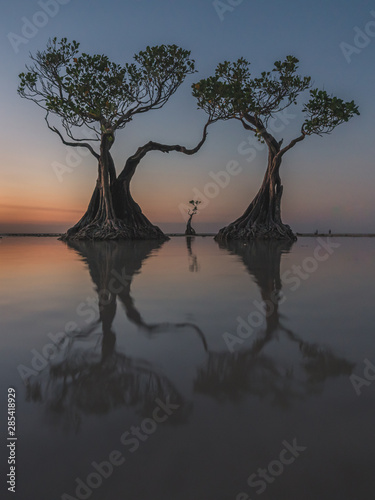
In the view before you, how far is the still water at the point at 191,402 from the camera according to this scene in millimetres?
913

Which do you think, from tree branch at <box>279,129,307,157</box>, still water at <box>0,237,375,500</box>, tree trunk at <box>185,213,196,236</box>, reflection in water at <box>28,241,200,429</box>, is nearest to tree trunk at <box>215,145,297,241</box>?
tree branch at <box>279,129,307,157</box>

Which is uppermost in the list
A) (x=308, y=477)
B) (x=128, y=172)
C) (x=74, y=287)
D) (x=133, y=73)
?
(x=133, y=73)

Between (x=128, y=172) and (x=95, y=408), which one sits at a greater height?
(x=128, y=172)

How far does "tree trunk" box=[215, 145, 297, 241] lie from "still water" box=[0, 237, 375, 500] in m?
17.7

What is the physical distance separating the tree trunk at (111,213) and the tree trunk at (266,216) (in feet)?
16.2

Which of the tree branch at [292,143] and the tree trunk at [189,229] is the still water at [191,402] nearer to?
the tree branch at [292,143]

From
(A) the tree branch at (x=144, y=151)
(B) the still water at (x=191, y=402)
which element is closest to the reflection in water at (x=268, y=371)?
(B) the still water at (x=191, y=402)

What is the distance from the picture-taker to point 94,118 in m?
18.5

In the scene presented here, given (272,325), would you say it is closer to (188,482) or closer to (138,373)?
(138,373)

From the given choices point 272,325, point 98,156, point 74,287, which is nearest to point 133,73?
point 98,156

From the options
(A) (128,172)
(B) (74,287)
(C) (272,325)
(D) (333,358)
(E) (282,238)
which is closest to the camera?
(D) (333,358)

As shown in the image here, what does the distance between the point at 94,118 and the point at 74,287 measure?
54.9ft

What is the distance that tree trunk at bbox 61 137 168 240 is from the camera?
1795 centimetres

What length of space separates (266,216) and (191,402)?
801 inches
